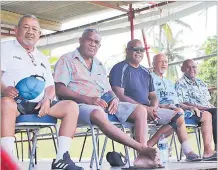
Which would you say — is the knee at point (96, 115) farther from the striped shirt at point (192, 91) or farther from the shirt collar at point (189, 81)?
the shirt collar at point (189, 81)

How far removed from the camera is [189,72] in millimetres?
4082

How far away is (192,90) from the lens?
4000 millimetres

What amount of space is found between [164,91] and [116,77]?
29.0 inches

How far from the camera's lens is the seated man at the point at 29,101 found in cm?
216

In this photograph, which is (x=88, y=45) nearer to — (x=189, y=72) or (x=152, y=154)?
(x=152, y=154)

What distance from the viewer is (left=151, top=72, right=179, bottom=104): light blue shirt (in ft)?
12.5

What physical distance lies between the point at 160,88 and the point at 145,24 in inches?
54.7

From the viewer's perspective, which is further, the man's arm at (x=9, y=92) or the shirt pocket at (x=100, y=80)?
the shirt pocket at (x=100, y=80)

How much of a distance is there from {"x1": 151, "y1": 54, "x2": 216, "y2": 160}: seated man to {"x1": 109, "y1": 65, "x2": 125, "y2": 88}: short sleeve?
22.6 inches

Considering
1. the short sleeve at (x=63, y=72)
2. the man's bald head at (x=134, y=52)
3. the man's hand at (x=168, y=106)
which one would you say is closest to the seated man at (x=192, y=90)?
the man's hand at (x=168, y=106)

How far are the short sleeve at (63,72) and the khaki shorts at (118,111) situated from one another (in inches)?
10.2

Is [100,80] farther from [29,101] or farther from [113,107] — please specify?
[29,101]

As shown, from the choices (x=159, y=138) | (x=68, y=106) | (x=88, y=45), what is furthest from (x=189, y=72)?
(x=68, y=106)

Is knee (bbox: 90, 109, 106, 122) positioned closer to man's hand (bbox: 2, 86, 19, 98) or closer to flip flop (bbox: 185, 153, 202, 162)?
man's hand (bbox: 2, 86, 19, 98)
